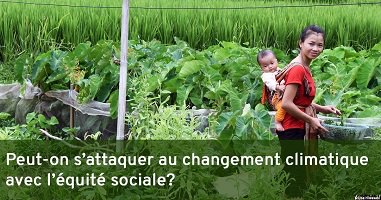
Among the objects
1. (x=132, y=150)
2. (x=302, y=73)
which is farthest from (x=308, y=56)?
(x=132, y=150)

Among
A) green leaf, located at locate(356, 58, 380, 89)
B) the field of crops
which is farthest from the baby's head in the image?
the field of crops

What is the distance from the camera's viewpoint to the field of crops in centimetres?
716

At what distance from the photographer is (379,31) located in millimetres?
8023

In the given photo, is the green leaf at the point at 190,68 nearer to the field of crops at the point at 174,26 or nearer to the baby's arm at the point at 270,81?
the baby's arm at the point at 270,81

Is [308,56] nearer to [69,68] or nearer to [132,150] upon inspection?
[132,150]

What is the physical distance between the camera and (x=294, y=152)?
3793 mm

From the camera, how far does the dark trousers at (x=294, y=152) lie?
375 cm

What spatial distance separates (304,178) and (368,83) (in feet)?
4.45

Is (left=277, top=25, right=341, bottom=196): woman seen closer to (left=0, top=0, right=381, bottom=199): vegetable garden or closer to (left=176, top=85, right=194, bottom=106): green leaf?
(left=0, top=0, right=381, bottom=199): vegetable garden

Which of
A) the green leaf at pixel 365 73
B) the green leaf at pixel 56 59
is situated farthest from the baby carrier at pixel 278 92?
the green leaf at pixel 56 59

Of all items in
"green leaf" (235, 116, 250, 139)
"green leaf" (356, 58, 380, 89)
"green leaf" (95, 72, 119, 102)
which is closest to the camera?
"green leaf" (235, 116, 250, 139)

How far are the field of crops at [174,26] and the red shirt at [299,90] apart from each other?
3.19 meters

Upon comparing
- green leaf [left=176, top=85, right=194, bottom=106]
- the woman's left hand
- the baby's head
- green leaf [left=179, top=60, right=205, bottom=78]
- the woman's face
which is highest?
the woman's face

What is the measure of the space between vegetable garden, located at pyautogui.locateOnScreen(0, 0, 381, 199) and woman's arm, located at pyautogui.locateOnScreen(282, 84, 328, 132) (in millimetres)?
258
